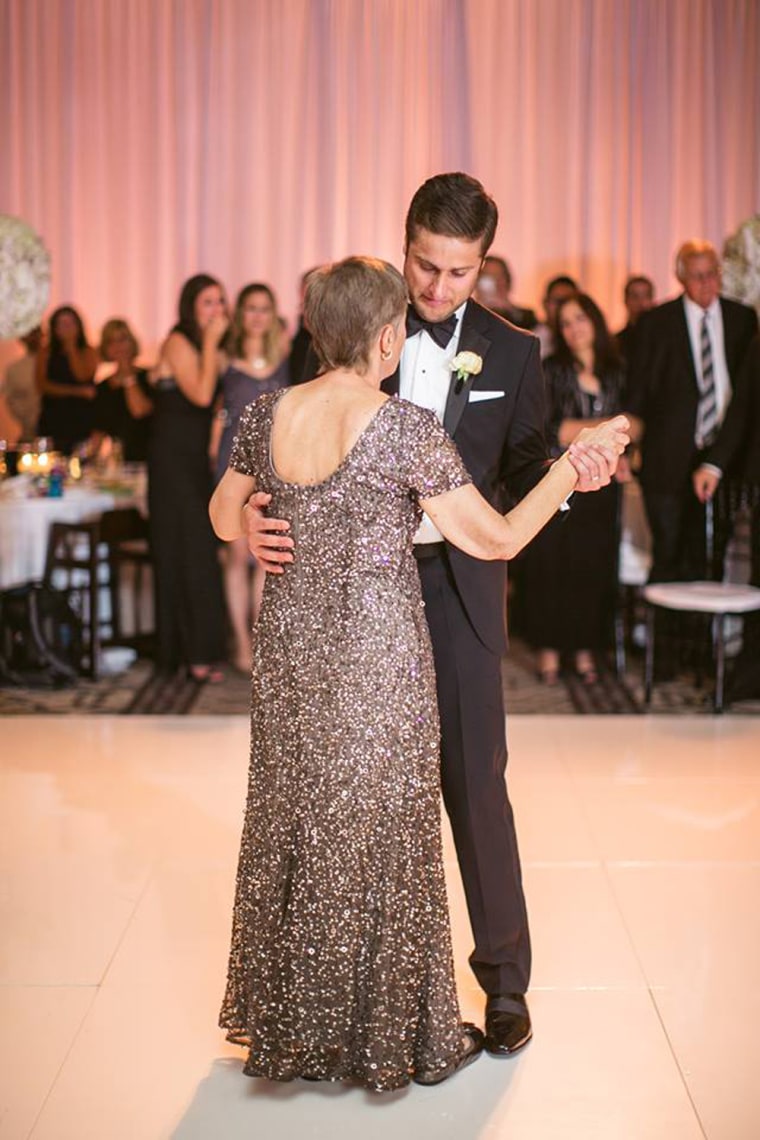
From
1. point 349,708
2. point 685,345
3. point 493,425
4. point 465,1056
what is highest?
point 685,345

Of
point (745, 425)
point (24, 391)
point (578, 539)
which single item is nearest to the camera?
point (745, 425)

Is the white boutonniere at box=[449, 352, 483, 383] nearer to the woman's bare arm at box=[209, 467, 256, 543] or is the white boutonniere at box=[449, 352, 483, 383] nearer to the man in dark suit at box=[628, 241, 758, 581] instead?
the woman's bare arm at box=[209, 467, 256, 543]

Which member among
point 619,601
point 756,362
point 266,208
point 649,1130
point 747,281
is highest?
point 266,208

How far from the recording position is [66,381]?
9508 mm

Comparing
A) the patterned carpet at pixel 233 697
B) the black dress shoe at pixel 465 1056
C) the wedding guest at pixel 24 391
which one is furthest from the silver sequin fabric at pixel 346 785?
the wedding guest at pixel 24 391

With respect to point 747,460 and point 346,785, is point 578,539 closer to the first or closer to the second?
point 747,460

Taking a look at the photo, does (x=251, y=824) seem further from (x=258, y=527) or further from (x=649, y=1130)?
(x=649, y=1130)

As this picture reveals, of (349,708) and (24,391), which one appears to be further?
(24,391)

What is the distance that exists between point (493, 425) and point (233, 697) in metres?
3.64

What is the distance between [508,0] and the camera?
1016 cm

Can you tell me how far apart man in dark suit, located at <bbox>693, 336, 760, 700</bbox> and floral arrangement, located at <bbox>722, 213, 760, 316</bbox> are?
1.94m

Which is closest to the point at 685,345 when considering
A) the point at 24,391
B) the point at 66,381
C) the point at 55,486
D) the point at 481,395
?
the point at 55,486

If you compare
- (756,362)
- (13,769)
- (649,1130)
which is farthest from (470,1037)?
(756,362)

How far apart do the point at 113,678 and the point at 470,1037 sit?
405cm
